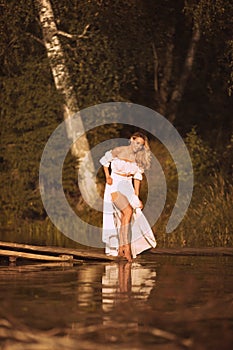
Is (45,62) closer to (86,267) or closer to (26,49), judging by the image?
(26,49)

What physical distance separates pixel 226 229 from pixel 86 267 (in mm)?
6010

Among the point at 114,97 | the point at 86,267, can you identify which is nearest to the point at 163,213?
the point at 114,97

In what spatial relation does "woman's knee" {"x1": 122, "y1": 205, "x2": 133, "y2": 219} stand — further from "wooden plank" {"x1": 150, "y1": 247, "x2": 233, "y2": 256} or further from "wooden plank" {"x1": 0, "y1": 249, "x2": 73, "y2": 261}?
"wooden plank" {"x1": 0, "y1": 249, "x2": 73, "y2": 261}

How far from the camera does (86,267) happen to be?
18.7 m

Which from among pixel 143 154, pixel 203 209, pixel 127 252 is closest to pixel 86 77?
pixel 203 209

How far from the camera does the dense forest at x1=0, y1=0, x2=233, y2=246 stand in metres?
29.0

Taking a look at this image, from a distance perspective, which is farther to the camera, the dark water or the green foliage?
the green foliage

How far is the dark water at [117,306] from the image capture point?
10109 millimetres

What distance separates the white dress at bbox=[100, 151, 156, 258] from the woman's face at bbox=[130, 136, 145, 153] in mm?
315

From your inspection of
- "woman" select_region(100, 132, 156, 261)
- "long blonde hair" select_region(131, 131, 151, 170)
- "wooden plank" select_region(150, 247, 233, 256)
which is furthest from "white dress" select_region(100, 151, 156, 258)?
"wooden plank" select_region(150, 247, 233, 256)

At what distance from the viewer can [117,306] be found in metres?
12.6

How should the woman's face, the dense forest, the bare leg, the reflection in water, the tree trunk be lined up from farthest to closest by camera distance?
Answer: the tree trunk
the dense forest
the bare leg
the woman's face
the reflection in water

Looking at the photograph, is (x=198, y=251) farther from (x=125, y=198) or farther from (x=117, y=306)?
(x=117, y=306)

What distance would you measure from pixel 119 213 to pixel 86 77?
32.5 feet
